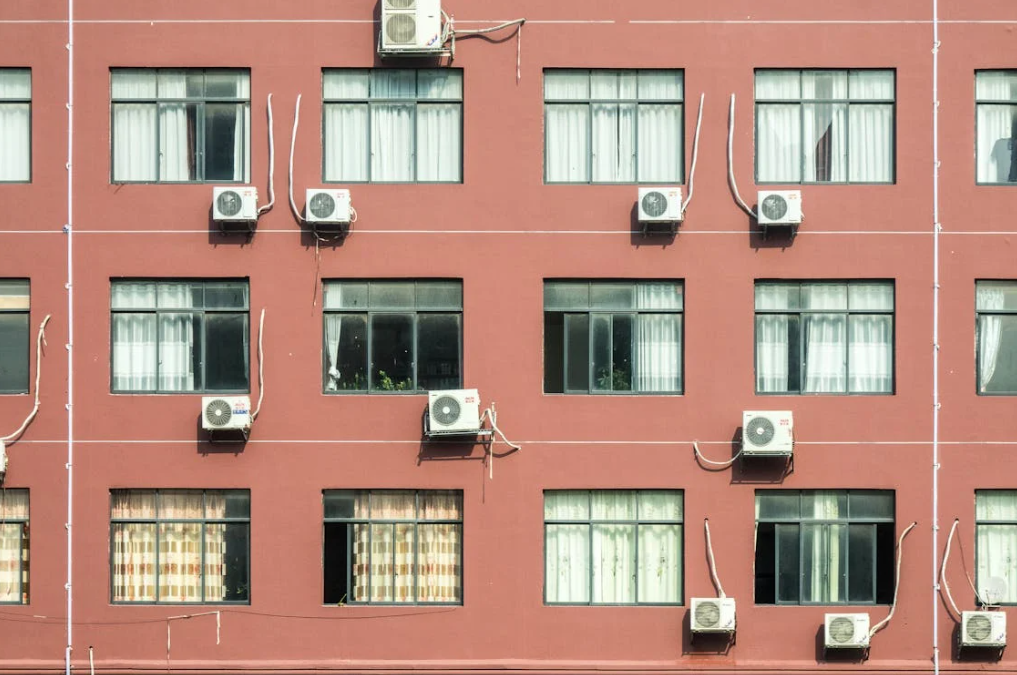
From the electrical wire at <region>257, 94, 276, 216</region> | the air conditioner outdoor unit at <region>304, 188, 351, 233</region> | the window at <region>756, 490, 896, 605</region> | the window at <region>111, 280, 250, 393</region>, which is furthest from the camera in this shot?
the window at <region>111, 280, 250, 393</region>

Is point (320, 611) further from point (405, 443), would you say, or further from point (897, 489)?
point (897, 489)

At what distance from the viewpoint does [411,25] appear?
1450 centimetres

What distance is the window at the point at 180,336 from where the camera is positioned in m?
14.9

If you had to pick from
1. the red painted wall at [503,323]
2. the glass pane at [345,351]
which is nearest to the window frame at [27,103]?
the red painted wall at [503,323]

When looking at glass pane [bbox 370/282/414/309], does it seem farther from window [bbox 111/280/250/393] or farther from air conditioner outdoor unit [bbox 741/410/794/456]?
air conditioner outdoor unit [bbox 741/410/794/456]

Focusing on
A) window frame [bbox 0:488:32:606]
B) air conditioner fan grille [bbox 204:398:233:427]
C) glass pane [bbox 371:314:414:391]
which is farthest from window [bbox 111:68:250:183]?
window frame [bbox 0:488:32:606]

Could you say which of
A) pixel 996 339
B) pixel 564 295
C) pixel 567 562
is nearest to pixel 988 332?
pixel 996 339

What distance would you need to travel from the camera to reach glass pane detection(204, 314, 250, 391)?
14.9 m

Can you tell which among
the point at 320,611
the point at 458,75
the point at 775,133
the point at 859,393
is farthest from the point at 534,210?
the point at 320,611

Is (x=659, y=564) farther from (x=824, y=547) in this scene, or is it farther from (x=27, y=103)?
(x=27, y=103)

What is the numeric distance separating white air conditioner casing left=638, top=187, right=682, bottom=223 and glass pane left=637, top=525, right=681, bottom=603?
12.8ft

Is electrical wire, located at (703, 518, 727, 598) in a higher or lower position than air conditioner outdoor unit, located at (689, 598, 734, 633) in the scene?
higher

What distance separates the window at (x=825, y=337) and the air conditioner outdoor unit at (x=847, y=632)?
9.34 ft

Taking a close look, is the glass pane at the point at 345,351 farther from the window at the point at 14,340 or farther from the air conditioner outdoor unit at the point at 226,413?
the window at the point at 14,340
